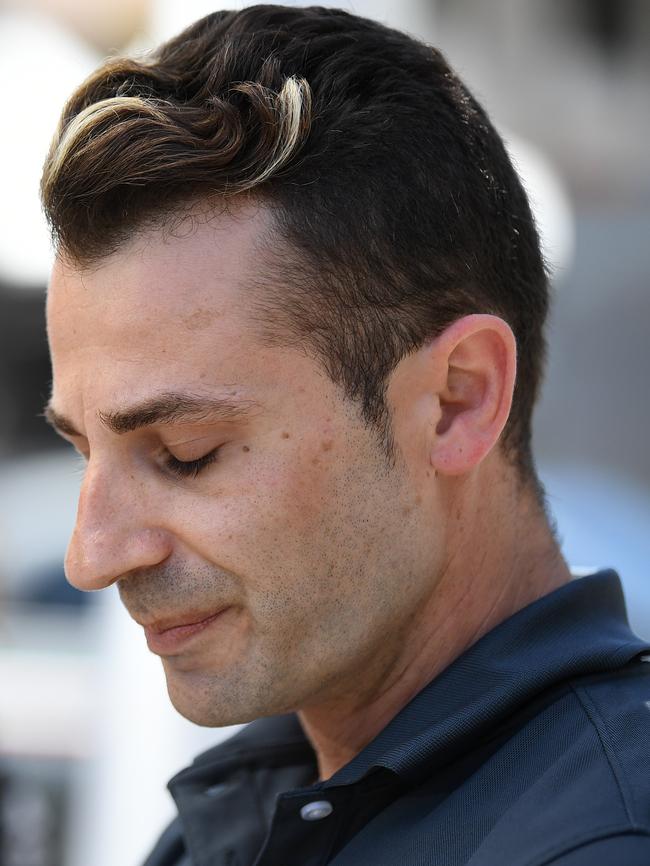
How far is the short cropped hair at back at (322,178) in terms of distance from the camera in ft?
5.57

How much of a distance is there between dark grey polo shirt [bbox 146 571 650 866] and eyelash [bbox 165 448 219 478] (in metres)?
0.46

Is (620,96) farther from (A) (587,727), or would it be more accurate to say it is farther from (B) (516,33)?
(A) (587,727)

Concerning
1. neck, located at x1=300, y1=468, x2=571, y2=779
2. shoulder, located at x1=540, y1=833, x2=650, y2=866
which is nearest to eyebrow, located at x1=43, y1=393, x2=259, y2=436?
neck, located at x1=300, y1=468, x2=571, y2=779

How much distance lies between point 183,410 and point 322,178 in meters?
0.42

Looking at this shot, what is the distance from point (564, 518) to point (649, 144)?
16.6 ft

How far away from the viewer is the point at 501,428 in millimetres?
1755

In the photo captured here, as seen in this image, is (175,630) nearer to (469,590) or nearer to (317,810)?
(317,810)

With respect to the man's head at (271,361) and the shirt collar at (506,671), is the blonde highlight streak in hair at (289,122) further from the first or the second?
the shirt collar at (506,671)

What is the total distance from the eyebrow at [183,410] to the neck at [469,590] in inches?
15.3

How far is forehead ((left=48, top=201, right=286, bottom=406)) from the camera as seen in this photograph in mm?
1636

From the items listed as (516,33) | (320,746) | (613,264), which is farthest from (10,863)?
(516,33)

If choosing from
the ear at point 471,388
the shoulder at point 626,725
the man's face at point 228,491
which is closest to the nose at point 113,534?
the man's face at point 228,491

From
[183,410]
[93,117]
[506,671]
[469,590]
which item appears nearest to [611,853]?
[506,671]

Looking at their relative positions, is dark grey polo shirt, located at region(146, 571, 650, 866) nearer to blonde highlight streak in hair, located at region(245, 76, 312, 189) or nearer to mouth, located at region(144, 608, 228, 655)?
mouth, located at region(144, 608, 228, 655)
